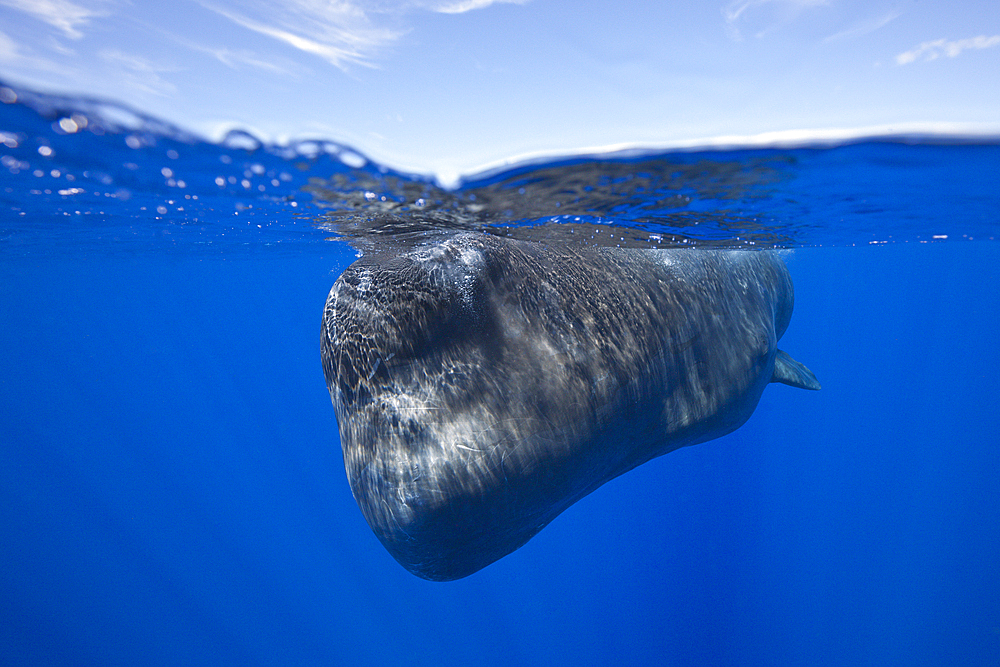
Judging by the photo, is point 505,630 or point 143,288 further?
point 143,288

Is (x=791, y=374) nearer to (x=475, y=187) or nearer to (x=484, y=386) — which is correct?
(x=475, y=187)

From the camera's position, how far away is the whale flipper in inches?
234

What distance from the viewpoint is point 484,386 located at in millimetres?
3223

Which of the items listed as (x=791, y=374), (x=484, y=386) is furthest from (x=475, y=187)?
(x=791, y=374)

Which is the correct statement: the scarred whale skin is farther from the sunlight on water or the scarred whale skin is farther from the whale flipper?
the whale flipper

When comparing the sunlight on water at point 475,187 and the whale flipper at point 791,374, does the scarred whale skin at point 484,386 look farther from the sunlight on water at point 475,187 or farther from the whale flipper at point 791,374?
the whale flipper at point 791,374

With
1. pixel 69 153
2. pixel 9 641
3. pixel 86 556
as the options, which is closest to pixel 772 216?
pixel 69 153

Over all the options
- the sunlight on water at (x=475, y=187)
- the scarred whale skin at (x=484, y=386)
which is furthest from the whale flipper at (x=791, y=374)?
the scarred whale skin at (x=484, y=386)

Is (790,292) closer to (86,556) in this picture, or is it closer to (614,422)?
(614,422)

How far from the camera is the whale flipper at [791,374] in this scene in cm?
594

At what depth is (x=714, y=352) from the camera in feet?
14.6

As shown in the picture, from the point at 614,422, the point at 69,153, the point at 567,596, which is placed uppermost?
the point at 69,153

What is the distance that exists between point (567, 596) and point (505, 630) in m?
4.11

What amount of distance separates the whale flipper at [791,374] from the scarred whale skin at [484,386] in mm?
2595
